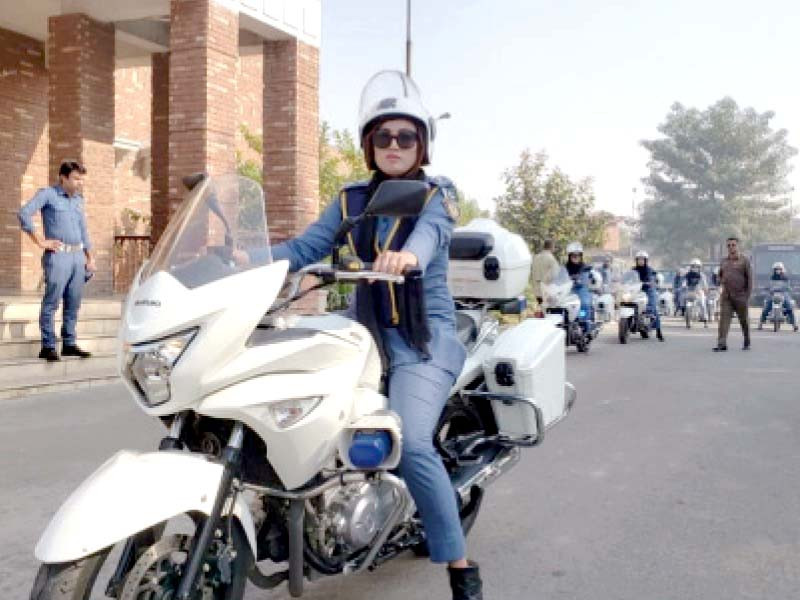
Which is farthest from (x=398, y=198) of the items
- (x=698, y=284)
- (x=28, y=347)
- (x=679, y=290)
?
(x=679, y=290)

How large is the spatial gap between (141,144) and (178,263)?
1865cm

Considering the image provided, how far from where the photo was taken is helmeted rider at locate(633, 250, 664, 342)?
18.1 meters

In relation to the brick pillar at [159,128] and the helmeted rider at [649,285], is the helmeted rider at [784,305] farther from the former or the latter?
the brick pillar at [159,128]

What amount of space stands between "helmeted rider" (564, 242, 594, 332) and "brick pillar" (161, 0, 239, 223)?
6.17m

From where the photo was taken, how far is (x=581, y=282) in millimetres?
15367

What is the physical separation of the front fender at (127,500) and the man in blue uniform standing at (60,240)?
7.10 metres

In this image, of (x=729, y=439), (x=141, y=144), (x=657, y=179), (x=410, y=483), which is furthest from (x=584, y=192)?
(x=657, y=179)

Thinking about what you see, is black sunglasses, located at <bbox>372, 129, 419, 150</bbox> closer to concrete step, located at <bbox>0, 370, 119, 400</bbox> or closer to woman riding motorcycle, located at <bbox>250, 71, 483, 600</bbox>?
woman riding motorcycle, located at <bbox>250, 71, 483, 600</bbox>

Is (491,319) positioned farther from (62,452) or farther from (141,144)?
(141,144)

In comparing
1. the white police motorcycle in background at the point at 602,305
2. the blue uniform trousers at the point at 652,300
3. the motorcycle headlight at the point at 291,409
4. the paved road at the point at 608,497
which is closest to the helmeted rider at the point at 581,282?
the white police motorcycle in background at the point at 602,305

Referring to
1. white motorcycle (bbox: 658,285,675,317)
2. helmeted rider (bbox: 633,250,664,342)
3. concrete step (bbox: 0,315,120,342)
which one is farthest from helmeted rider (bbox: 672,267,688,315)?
concrete step (bbox: 0,315,120,342)

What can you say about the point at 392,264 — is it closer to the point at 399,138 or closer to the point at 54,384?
the point at 399,138

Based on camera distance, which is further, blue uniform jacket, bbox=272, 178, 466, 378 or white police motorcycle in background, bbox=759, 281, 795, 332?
white police motorcycle in background, bbox=759, 281, 795, 332

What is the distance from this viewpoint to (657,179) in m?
80.4
